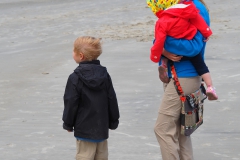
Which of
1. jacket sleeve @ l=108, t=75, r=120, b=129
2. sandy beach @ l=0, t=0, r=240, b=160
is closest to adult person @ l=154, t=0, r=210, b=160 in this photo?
jacket sleeve @ l=108, t=75, r=120, b=129

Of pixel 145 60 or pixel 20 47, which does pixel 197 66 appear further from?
pixel 20 47

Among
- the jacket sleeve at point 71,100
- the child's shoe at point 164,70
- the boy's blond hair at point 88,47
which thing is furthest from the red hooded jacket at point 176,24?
the jacket sleeve at point 71,100

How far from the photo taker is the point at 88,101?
4703 mm

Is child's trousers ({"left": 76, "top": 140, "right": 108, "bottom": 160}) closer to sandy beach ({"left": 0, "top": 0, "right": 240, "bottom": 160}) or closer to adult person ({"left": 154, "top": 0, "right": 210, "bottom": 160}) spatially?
adult person ({"left": 154, "top": 0, "right": 210, "bottom": 160})

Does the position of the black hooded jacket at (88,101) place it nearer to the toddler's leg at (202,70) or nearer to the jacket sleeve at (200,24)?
the toddler's leg at (202,70)

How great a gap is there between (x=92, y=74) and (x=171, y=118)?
72 centimetres

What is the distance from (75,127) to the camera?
15.7 ft

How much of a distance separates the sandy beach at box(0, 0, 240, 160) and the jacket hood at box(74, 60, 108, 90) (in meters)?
1.33

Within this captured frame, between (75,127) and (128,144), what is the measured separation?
59.1 inches

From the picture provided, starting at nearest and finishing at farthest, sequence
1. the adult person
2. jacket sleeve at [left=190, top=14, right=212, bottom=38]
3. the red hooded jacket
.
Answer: the red hooded jacket < jacket sleeve at [left=190, top=14, right=212, bottom=38] < the adult person

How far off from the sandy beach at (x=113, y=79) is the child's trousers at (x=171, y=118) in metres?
0.85

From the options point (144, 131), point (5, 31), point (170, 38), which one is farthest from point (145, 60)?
point (170, 38)

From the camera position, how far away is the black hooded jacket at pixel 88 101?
4664mm

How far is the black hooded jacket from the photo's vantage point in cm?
466
